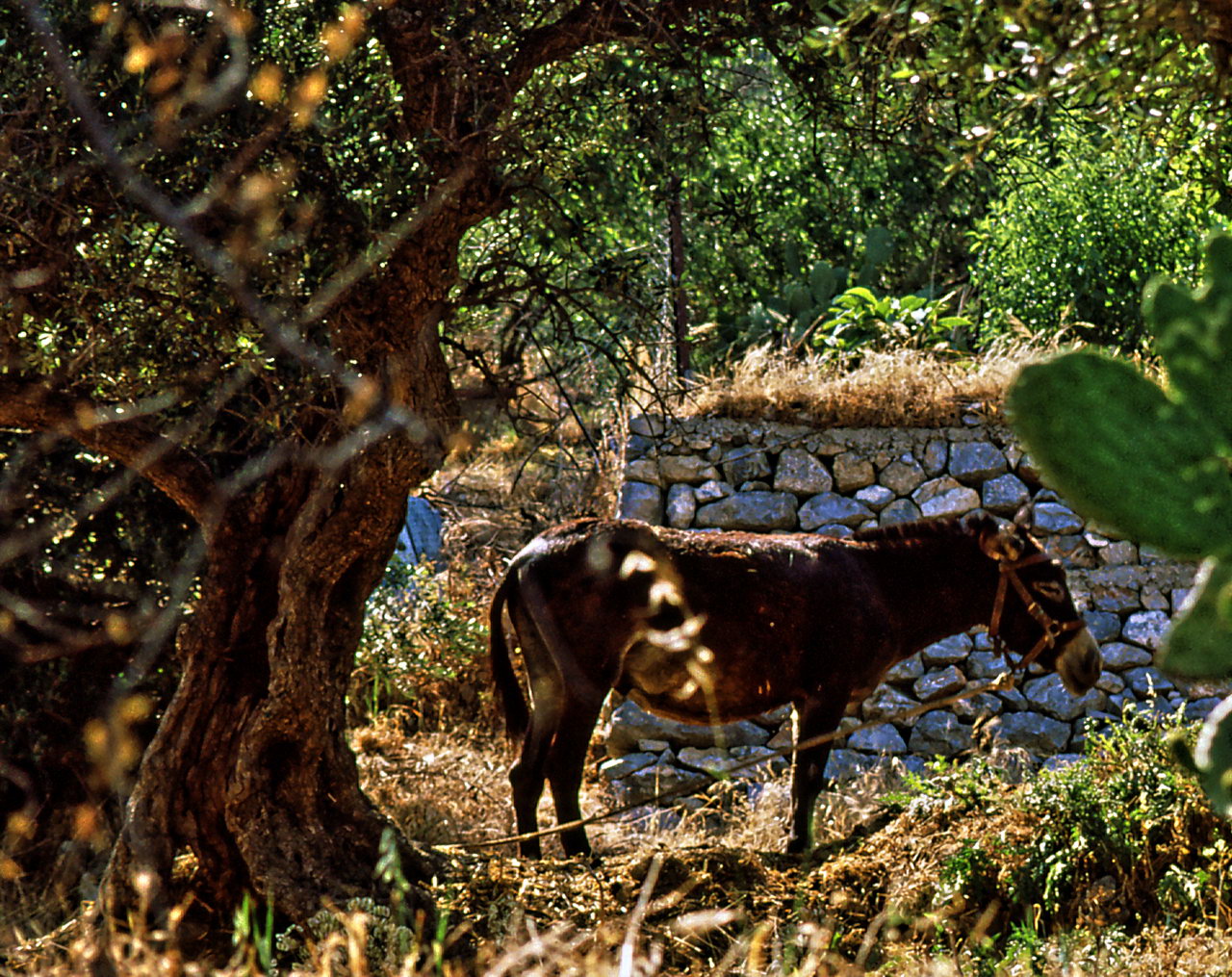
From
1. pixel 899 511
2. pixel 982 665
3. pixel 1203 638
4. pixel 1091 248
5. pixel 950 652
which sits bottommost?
pixel 1203 638

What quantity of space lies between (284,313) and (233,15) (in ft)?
3.91

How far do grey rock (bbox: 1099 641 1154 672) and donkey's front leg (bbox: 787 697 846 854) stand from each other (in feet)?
12.7

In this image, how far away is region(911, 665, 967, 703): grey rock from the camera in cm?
923

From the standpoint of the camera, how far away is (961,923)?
5.09m

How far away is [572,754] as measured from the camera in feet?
20.1

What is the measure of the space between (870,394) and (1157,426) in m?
6.87

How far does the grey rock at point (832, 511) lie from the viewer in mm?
9812

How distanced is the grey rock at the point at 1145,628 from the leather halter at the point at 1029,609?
3.47 m

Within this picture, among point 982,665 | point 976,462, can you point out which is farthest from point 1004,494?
point 982,665

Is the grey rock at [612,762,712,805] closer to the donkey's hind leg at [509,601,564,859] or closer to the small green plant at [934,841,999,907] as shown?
the donkey's hind leg at [509,601,564,859]

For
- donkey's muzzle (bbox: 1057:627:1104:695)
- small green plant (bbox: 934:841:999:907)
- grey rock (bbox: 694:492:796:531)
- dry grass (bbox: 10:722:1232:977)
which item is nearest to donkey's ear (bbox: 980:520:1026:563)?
donkey's muzzle (bbox: 1057:627:1104:695)

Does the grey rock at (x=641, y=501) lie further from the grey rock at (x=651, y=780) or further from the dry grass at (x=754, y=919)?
the dry grass at (x=754, y=919)

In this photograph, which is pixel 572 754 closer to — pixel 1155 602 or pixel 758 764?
pixel 758 764

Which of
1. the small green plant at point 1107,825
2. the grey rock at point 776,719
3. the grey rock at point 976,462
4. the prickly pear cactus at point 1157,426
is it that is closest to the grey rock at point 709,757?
the grey rock at point 776,719
